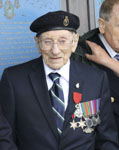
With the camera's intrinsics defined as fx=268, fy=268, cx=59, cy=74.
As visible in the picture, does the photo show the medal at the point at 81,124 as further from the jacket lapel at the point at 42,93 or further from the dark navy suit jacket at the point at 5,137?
the dark navy suit jacket at the point at 5,137

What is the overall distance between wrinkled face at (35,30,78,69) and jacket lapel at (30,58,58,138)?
0.10 m

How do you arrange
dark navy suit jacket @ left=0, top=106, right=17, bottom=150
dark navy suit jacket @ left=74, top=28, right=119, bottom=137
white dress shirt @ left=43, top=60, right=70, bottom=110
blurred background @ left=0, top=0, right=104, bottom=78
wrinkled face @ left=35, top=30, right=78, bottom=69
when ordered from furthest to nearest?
dark navy suit jacket @ left=74, top=28, right=119, bottom=137, blurred background @ left=0, top=0, right=104, bottom=78, white dress shirt @ left=43, top=60, right=70, bottom=110, wrinkled face @ left=35, top=30, right=78, bottom=69, dark navy suit jacket @ left=0, top=106, right=17, bottom=150

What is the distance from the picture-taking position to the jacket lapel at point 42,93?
1.70m

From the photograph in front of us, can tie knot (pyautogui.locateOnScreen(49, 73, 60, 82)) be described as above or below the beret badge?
below

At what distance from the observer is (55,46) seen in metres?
1.68

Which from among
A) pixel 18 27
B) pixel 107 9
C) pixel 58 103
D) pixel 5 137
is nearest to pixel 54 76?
pixel 58 103

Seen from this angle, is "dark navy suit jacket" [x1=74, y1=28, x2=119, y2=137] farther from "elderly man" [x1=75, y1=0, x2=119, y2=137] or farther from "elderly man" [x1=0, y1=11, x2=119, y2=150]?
"elderly man" [x1=0, y1=11, x2=119, y2=150]

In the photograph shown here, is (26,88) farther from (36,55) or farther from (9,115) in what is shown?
(36,55)

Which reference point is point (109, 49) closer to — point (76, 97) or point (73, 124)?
point (76, 97)

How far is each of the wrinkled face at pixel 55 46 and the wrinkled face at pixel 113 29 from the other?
22.1 inches

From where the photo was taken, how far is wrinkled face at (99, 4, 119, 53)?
2178 mm

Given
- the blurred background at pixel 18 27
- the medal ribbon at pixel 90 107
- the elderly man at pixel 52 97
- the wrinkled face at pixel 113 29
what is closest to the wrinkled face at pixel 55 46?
the elderly man at pixel 52 97

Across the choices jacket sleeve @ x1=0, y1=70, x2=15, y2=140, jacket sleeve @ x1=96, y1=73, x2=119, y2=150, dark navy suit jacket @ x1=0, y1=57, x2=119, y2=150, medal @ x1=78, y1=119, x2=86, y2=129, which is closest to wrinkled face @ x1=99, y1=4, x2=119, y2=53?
jacket sleeve @ x1=96, y1=73, x2=119, y2=150

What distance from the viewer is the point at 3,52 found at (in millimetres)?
2111
